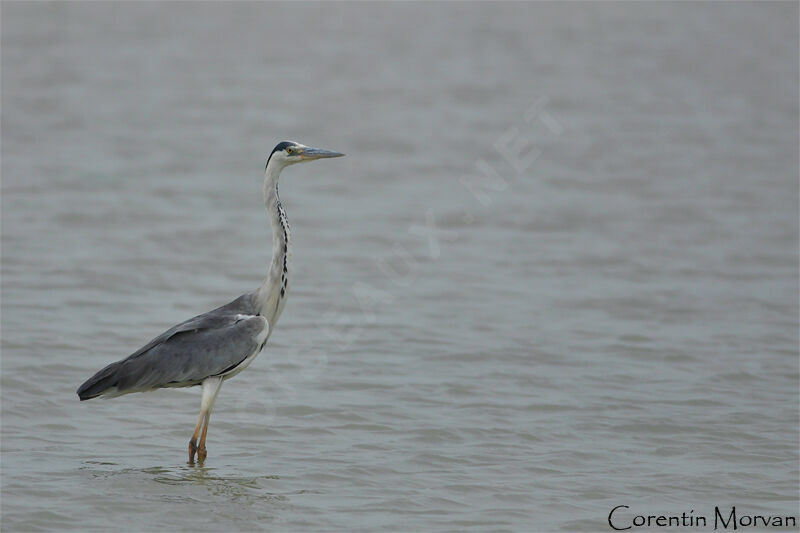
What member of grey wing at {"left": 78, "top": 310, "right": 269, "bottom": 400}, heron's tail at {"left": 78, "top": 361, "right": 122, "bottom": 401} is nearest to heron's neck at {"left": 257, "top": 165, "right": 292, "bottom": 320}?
grey wing at {"left": 78, "top": 310, "right": 269, "bottom": 400}

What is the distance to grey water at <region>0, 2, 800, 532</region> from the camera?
9438 millimetres

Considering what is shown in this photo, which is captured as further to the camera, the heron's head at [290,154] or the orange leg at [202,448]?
the heron's head at [290,154]

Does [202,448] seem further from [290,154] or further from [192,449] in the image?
[290,154]

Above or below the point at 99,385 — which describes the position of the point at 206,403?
below

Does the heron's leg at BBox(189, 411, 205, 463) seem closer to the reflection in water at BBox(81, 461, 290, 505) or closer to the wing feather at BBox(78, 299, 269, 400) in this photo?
the reflection in water at BBox(81, 461, 290, 505)

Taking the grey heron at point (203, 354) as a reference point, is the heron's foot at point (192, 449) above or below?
below

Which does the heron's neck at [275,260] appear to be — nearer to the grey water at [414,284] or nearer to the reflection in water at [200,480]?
the grey water at [414,284]

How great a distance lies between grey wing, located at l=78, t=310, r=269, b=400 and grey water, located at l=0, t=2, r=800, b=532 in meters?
0.55

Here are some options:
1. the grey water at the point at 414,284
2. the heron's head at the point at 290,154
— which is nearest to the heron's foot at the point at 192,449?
the grey water at the point at 414,284

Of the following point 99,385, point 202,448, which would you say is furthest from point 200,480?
point 99,385

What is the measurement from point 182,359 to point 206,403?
35cm

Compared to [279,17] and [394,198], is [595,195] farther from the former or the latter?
[279,17]

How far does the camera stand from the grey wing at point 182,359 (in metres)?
9.52

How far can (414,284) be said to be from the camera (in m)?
15.6
